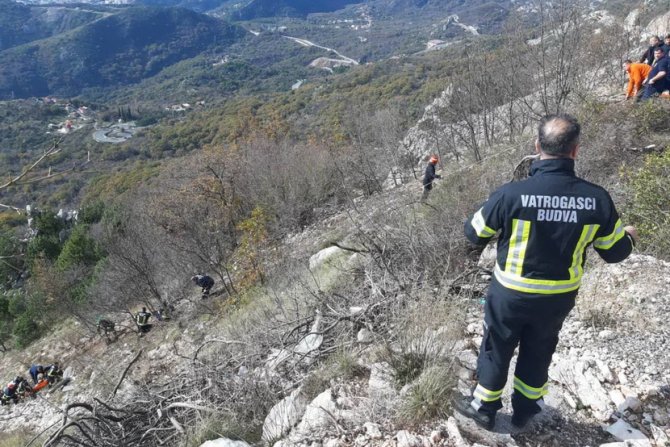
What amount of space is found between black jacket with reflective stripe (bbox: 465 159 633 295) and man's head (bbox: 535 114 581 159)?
5 centimetres

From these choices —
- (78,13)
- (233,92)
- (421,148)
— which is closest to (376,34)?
(233,92)

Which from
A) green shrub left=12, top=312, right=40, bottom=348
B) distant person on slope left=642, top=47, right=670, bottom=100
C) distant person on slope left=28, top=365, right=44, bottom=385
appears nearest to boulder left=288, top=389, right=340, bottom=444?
distant person on slope left=642, top=47, right=670, bottom=100

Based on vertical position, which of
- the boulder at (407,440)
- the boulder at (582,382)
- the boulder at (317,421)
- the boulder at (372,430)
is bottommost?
the boulder at (317,421)

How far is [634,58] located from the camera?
15.3 metres

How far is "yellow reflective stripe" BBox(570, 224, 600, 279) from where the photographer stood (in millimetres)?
2207

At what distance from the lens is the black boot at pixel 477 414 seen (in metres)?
2.62

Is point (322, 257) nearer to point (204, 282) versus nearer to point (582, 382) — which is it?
point (204, 282)

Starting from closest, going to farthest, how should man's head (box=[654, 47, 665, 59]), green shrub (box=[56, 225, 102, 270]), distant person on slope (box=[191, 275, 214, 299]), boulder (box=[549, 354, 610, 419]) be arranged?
boulder (box=[549, 354, 610, 419]) → man's head (box=[654, 47, 665, 59]) → distant person on slope (box=[191, 275, 214, 299]) → green shrub (box=[56, 225, 102, 270])

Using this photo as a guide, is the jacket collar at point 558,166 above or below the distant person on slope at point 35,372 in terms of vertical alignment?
above

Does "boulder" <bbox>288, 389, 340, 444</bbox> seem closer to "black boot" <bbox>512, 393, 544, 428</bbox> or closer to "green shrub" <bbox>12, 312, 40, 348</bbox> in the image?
"black boot" <bbox>512, 393, 544, 428</bbox>

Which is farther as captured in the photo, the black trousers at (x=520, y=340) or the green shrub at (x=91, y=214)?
the green shrub at (x=91, y=214)

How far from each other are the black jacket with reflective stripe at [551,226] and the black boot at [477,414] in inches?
34.5

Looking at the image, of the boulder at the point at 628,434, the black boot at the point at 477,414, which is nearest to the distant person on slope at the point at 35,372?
the black boot at the point at 477,414

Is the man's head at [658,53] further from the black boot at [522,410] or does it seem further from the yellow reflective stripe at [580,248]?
the black boot at [522,410]
